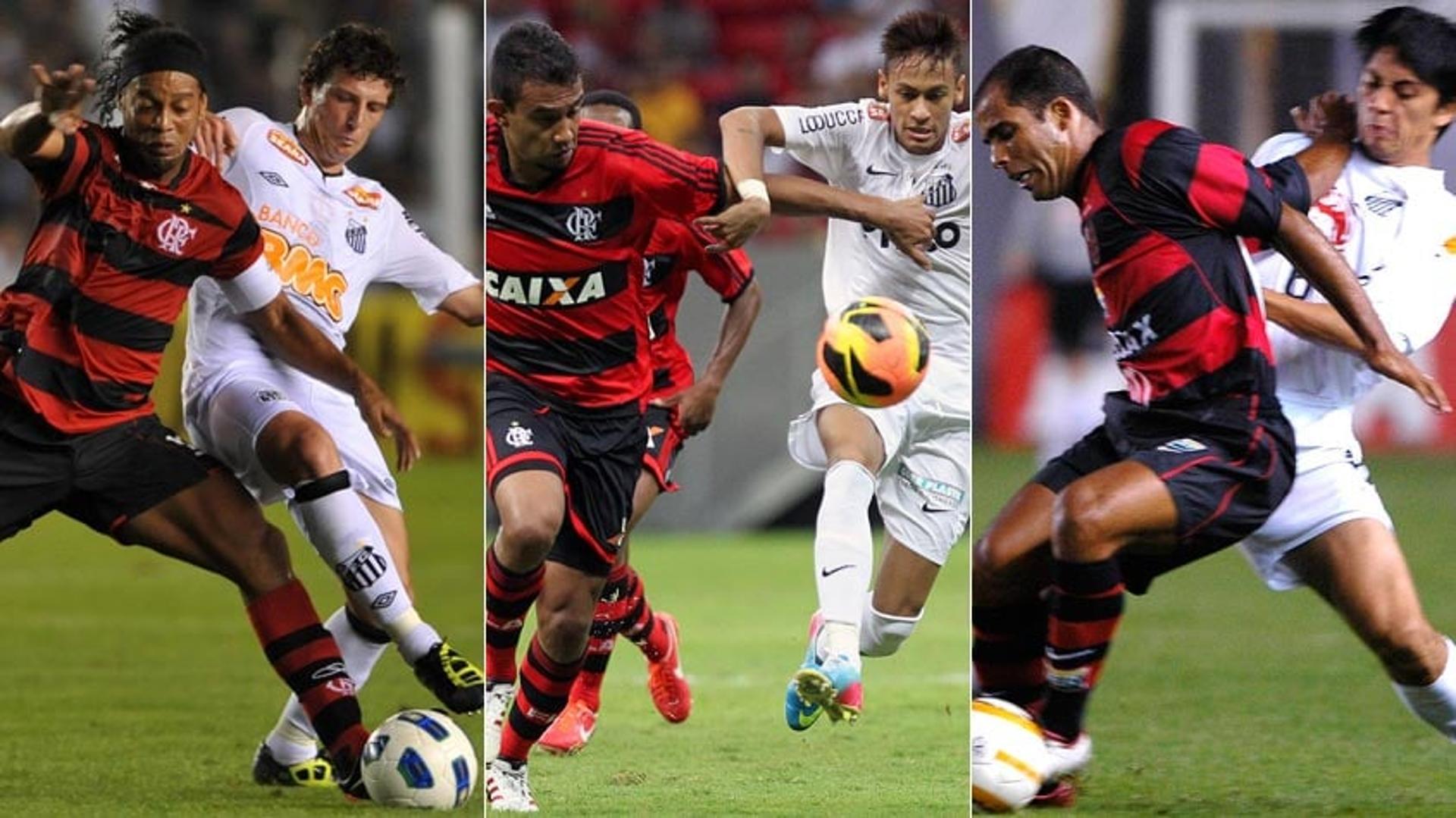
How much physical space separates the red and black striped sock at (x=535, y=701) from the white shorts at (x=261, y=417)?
0.79 metres

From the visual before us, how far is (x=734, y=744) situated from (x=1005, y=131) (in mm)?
1652

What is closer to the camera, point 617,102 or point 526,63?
point 526,63

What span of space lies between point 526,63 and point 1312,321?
6.46 ft

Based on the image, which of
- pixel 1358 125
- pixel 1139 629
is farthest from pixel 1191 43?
pixel 1358 125

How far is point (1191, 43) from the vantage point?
33.9 feet

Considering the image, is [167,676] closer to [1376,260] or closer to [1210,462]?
[1210,462]

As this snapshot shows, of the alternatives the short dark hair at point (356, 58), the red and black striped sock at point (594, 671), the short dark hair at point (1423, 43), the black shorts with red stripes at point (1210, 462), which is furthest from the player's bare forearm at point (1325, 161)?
the short dark hair at point (356, 58)

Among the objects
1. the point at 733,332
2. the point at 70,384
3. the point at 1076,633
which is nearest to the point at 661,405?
the point at 733,332

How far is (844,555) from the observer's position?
498 centimetres

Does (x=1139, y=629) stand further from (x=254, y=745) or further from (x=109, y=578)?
(x=109, y=578)

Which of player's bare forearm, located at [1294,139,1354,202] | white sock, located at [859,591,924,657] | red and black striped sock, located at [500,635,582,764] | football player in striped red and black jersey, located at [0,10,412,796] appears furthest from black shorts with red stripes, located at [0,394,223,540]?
player's bare forearm, located at [1294,139,1354,202]

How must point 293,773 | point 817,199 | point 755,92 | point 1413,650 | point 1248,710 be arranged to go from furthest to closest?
point 1248,710 < point 755,92 < point 293,773 < point 817,199 < point 1413,650

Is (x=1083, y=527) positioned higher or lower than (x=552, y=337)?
lower

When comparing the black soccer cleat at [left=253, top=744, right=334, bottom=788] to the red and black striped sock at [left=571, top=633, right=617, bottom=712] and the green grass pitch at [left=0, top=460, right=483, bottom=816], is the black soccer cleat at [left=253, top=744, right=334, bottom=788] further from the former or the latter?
the red and black striped sock at [left=571, top=633, right=617, bottom=712]
